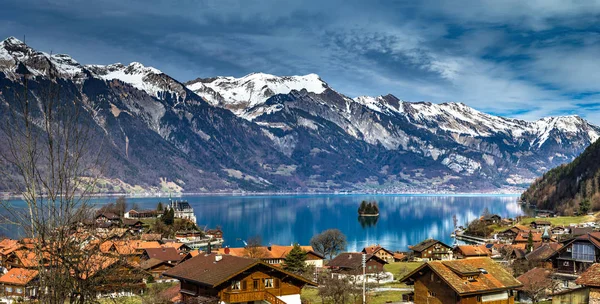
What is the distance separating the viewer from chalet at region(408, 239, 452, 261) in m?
84.8

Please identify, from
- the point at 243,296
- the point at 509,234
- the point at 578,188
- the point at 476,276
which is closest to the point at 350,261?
the point at 476,276

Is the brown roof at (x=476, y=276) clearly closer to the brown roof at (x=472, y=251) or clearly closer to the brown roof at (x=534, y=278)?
the brown roof at (x=534, y=278)

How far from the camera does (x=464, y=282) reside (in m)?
29.0

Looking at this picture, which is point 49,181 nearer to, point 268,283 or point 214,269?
point 214,269

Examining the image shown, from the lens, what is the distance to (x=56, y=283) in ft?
32.8

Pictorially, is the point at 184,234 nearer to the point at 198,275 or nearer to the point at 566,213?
the point at 198,275

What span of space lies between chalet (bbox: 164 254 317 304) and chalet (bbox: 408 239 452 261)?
59123 mm

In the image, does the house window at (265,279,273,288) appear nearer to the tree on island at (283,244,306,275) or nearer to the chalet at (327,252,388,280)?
the chalet at (327,252,388,280)

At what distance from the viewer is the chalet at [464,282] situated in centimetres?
2883

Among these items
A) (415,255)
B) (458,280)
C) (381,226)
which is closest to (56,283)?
(458,280)

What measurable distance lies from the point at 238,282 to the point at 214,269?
217 centimetres

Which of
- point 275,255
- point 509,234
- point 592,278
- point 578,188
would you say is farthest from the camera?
point 578,188

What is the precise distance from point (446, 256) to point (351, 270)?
1289 inches

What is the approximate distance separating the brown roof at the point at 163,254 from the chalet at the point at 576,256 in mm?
41447
